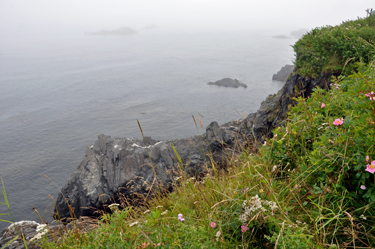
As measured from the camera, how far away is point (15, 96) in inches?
2997

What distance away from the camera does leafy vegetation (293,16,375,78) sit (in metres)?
10.5

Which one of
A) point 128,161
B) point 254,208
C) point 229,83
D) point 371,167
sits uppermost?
point 371,167

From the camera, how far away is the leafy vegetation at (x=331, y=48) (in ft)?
34.5

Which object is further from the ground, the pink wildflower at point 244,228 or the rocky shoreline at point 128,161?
the pink wildflower at point 244,228

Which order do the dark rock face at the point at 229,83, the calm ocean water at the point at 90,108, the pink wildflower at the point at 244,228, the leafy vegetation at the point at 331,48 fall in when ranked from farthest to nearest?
the dark rock face at the point at 229,83, the calm ocean water at the point at 90,108, the leafy vegetation at the point at 331,48, the pink wildflower at the point at 244,228

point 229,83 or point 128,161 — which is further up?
point 229,83

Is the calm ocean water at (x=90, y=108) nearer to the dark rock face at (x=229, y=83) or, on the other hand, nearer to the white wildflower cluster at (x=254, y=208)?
the dark rock face at (x=229, y=83)

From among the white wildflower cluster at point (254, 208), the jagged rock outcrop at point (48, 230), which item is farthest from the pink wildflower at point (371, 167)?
the jagged rock outcrop at point (48, 230)

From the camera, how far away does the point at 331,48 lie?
1150cm

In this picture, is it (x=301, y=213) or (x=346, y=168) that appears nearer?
(x=346, y=168)

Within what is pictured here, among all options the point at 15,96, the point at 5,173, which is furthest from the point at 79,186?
the point at 15,96

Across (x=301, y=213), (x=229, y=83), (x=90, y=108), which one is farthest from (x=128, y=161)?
(x=229, y=83)

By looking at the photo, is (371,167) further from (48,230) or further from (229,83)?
(229,83)

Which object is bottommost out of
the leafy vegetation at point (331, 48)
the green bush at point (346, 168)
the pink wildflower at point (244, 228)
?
the pink wildflower at point (244, 228)
